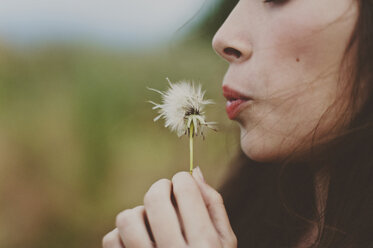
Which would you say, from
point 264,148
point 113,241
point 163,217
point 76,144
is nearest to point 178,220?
point 163,217

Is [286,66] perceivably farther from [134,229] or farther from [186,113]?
[134,229]

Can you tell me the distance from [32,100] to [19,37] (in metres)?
0.42

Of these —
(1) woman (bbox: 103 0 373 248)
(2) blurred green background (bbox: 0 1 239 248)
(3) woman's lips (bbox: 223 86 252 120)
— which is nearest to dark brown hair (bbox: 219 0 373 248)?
(1) woman (bbox: 103 0 373 248)

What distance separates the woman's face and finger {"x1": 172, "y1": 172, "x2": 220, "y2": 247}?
20 centimetres

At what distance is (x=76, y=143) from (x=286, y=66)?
2.00 meters

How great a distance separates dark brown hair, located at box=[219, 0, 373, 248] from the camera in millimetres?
729

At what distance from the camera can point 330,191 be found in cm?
88

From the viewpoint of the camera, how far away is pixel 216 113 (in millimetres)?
1379

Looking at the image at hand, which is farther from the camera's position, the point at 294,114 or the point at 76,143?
the point at 76,143

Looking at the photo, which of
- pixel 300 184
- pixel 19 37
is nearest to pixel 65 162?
pixel 19 37

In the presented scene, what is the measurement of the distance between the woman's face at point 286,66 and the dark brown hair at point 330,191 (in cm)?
3

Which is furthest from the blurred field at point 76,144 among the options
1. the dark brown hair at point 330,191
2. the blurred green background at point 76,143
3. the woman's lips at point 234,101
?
the woman's lips at point 234,101

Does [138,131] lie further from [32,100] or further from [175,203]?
[175,203]

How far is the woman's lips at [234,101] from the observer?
0.82m
